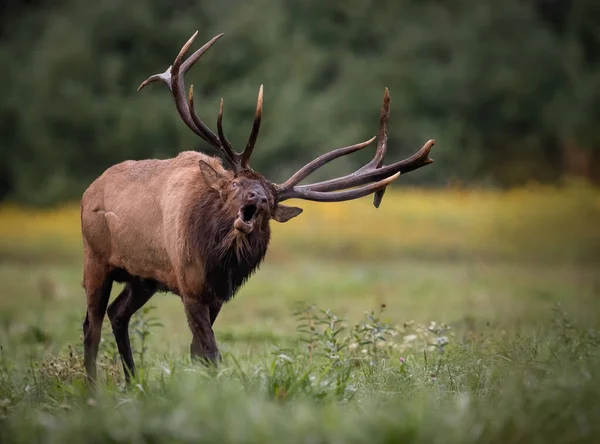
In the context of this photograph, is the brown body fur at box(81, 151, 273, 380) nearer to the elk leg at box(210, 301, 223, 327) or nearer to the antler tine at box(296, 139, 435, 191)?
the elk leg at box(210, 301, 223, 327)

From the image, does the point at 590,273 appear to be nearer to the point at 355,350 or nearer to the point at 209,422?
the point at 355,350

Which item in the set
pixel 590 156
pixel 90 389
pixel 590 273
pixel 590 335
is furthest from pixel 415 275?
pixel 90 389

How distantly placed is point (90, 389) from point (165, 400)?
109 centimetres

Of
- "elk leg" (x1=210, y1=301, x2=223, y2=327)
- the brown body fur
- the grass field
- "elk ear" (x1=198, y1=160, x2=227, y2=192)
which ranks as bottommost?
the grass field

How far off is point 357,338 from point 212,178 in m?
1.59

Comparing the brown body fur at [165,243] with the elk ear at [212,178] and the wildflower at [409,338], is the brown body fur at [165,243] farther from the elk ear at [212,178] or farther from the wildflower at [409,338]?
the wildflower at [409,338]

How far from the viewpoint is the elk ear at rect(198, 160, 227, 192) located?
6914mm

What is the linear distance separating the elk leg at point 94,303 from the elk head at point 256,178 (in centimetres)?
129

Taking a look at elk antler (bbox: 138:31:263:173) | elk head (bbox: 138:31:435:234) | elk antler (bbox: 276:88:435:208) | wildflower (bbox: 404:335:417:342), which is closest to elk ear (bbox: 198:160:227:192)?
elk head (bbox: 138:31:435:234)

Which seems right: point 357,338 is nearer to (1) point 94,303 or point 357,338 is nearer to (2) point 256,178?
(2) point 256,178

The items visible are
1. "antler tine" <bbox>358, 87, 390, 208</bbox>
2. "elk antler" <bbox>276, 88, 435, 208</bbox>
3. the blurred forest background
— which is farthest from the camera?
the blurred forest background

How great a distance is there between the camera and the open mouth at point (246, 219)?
6457 mm

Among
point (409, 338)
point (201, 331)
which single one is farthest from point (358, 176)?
point (201, 331)

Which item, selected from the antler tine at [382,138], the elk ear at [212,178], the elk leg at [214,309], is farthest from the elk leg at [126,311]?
the antler tine at [382,138]
